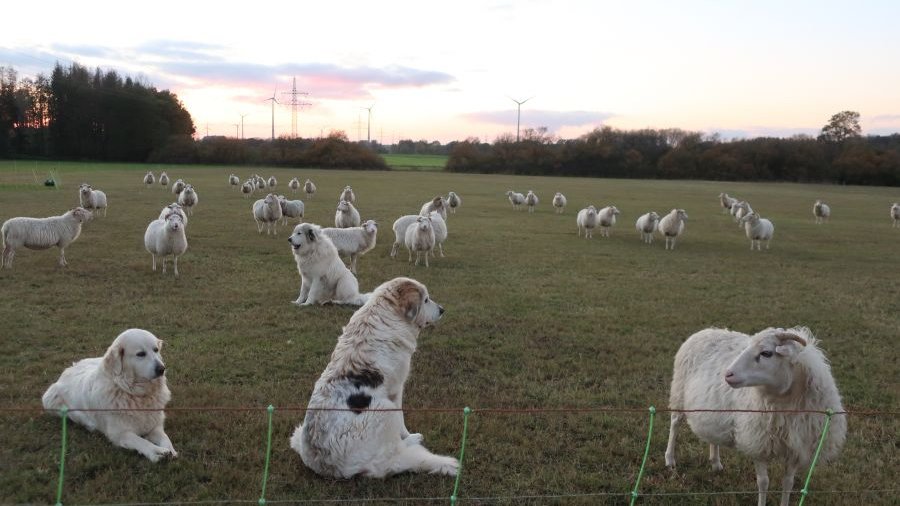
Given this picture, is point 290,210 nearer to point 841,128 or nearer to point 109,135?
point 109,135

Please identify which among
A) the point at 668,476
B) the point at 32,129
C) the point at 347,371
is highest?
the point at 32,129

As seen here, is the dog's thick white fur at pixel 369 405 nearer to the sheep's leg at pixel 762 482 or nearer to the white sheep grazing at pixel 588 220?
the sheep's leg at pixel 762 482

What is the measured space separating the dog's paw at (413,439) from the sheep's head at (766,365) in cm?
287

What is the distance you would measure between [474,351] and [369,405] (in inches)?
159

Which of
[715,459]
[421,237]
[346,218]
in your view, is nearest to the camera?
[715,459]

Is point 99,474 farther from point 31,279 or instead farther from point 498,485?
point 31,279

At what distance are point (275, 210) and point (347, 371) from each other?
1726cm

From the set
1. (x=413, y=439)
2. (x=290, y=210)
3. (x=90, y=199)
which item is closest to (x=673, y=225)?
(x=290, y=210)

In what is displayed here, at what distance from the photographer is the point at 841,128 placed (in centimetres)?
10394

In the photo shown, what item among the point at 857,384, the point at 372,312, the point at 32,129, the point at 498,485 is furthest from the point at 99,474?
the point at 32,129

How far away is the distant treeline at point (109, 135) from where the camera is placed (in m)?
90.6

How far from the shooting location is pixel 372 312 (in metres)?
5.61

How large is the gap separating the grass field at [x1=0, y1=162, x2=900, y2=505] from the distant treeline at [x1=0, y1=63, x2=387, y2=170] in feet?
254

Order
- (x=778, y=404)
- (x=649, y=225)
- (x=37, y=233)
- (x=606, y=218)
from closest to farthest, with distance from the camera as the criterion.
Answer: (x=778, y=404), (x=37, y=233), (x=649, y=225), (x=606, y=218)
